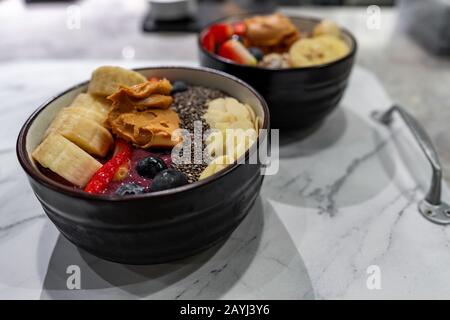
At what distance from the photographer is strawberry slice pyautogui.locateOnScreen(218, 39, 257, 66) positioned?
41.1 inches

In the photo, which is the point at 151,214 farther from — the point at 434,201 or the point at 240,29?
the point at 240,29

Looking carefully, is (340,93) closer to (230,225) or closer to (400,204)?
(400,204)

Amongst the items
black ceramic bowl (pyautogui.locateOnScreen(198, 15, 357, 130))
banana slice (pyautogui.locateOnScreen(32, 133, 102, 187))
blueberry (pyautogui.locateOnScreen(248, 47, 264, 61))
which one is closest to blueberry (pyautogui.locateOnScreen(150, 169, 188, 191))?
banana slice (pyautogui.locateOnScreen(32, 133, 102, 187))

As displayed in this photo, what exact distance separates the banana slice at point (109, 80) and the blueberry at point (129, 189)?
0.24 meters

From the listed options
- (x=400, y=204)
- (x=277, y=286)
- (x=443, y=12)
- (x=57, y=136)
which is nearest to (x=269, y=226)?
(x=277, y=286)

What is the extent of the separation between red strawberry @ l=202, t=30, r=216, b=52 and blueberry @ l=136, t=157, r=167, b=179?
0.49 metres

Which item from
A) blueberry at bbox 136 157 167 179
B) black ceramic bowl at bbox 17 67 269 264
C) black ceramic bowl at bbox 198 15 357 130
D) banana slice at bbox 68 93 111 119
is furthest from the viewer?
black ceramic bowl at bbox 198 15 357 130

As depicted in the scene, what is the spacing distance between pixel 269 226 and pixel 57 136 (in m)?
0.42

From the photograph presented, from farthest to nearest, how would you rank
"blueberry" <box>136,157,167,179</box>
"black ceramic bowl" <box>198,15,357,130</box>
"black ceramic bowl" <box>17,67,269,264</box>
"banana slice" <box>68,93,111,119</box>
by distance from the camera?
"black ceramic bowl" <box>198,15,357,130</box>, "banana slice" <box>68,93,111,119</box>, "blueberry" <box>136,157,167,179</box>, "black ceramic bowl" <box>17,67,269,264</box>

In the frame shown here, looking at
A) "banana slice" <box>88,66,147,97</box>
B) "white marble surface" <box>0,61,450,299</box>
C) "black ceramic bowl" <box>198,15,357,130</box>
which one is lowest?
"white marble surface" <box>0,61,450,299</box>

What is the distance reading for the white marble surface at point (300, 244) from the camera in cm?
71

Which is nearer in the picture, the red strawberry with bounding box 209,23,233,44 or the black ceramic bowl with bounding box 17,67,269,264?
the black ceramic bowl with bounding box 17,67,269,264

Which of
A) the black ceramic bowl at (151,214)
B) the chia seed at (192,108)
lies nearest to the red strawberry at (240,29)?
the chia seed at (192,108)

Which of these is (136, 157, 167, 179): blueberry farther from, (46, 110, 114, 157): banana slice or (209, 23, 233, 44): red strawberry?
(209, 23, 233, 44): red strawberry
